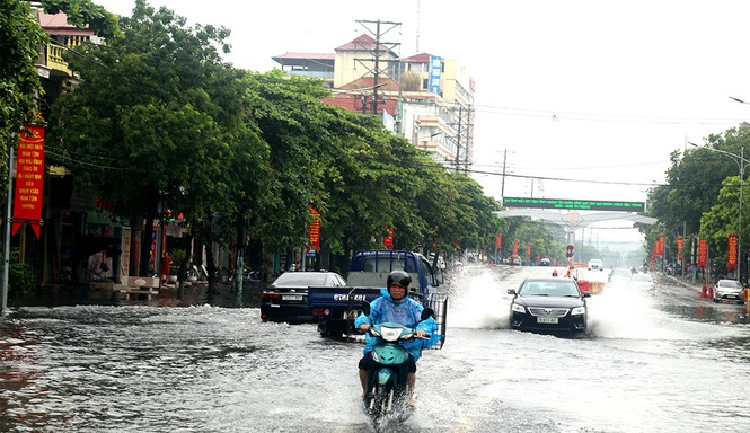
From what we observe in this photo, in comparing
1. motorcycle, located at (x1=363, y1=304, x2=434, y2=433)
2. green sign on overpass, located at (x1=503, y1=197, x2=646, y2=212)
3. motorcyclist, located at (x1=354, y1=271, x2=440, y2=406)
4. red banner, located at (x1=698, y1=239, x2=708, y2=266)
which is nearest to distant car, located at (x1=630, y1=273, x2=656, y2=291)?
red banner, located at (x1=698, y1=239, x2=708, y2=266)

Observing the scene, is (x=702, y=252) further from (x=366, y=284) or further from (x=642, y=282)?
(x=366, y=284)

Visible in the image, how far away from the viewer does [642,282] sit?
95938 mm

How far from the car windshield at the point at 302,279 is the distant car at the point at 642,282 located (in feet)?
201

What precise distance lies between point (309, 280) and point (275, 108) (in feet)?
71.7

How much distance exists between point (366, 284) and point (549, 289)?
4497mm

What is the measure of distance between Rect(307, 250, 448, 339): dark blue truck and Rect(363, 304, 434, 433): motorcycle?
1123 cm

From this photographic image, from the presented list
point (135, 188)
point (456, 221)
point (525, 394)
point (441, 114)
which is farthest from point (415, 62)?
point (525, 394)

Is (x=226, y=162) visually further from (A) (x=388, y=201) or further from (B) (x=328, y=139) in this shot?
(A) (x=388, y=201)

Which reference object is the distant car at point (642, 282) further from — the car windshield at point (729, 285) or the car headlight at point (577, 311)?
the car headlight at point (577, 311)

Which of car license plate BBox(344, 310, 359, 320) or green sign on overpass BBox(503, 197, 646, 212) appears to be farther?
green sign on overpass BBox(503, 197, 646, 212)

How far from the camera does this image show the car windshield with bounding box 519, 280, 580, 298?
2891 cm

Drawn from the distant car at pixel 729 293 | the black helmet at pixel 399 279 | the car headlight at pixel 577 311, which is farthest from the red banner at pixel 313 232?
the black helmet at pixel 399 279

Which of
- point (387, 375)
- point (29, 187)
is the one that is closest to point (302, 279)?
point (29, 187)

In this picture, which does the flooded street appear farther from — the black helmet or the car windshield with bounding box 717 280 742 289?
the car windshield with bounding box 717 280 742 289
